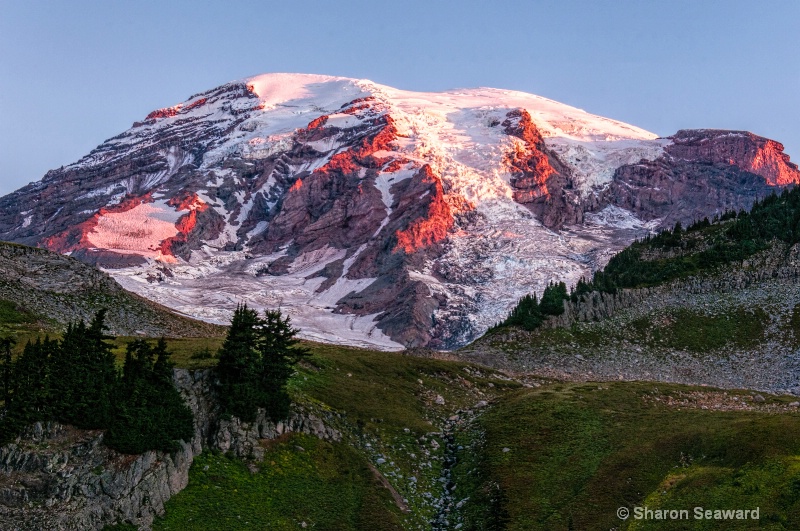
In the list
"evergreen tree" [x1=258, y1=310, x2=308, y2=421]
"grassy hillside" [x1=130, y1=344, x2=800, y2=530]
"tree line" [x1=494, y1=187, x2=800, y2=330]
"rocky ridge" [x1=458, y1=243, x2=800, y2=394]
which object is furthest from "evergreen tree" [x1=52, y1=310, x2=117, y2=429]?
"tree line" [x1=494, y1=187, x2=800, y2=330]

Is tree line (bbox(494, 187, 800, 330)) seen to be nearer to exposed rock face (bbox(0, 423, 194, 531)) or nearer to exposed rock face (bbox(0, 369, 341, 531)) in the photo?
exposed rock face (bbox(0, 369, 341, 531))

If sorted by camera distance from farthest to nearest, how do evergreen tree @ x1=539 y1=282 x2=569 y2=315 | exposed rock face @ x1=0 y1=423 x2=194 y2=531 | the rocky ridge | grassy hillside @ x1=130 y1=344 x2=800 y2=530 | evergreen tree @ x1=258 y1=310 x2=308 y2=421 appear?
evergreen tree @ x1=539 y1=282 x2=569 y2=315, the rocky ridge, evergreen tree @ x1=258 y1=310 x2=308 y2=421, grassy hillside @ x1=130 y1=344 x2=800 y2=530, exposed rock face @ x1=0 y1=423 x2=194 y2=531

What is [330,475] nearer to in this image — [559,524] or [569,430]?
[559,524]

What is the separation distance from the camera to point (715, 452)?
4041 cm

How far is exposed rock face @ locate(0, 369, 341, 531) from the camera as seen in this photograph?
102ft

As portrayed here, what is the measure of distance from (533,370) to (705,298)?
30463mm

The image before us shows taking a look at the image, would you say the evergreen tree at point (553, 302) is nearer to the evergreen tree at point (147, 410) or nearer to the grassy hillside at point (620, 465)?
the grassy hillside at point (620, 465)

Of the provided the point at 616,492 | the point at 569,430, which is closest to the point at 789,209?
the point at 569,430

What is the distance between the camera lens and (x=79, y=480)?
32781 mm

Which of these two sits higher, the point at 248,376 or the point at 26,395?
the point at 248,376

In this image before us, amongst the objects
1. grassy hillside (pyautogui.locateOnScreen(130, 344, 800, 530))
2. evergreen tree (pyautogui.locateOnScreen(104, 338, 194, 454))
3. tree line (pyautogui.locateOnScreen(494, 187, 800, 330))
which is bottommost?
grassy hillside (pyautogui.locateOnScreen(130, 344, 800, 530))

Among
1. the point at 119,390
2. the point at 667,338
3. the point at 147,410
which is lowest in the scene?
the point at 147,410

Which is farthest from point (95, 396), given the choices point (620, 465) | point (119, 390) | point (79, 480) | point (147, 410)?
point (620, 465)

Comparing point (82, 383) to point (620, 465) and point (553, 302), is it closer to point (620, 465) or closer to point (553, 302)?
point (620, 465)
